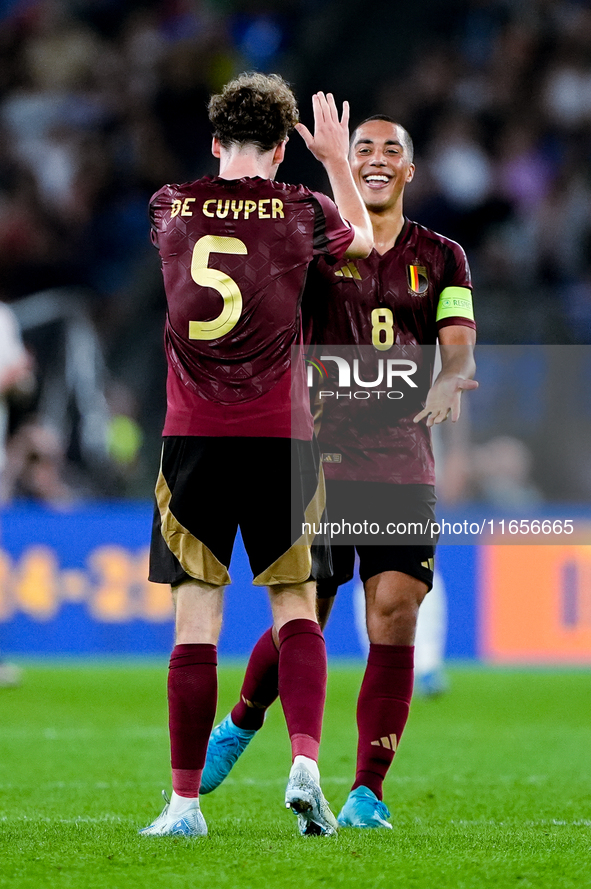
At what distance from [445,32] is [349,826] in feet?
40.5

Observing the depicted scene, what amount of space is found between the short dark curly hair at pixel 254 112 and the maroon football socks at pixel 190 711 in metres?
1.42

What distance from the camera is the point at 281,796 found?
479cm

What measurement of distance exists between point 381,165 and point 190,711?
1.97 metres

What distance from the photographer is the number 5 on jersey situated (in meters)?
3.70

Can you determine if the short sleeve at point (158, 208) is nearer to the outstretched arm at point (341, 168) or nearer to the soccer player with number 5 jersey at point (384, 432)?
the outstretched arm at point (341, 168)

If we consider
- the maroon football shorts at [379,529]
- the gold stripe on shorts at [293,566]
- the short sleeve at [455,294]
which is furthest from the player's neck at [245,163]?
the maroon football shorts at [379,529]

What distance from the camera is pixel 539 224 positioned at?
13141 mm

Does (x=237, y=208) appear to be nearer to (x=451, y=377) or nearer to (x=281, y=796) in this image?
(x=451, y=377)

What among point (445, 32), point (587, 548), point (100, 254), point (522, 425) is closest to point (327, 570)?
point (587, 548)

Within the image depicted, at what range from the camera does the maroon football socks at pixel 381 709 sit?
4168 mm

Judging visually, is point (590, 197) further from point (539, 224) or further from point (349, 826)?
point (349, 826)

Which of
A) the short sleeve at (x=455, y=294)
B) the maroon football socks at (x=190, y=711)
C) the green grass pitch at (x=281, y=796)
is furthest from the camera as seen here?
the short sleeve at (x=455, y=294)

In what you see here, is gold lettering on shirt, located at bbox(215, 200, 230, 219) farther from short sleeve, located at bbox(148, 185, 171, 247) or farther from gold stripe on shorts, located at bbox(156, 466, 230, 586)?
gold stripe on shorts, located at bbox(156, 466, 230, 586)

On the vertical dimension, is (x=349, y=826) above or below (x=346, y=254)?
below
